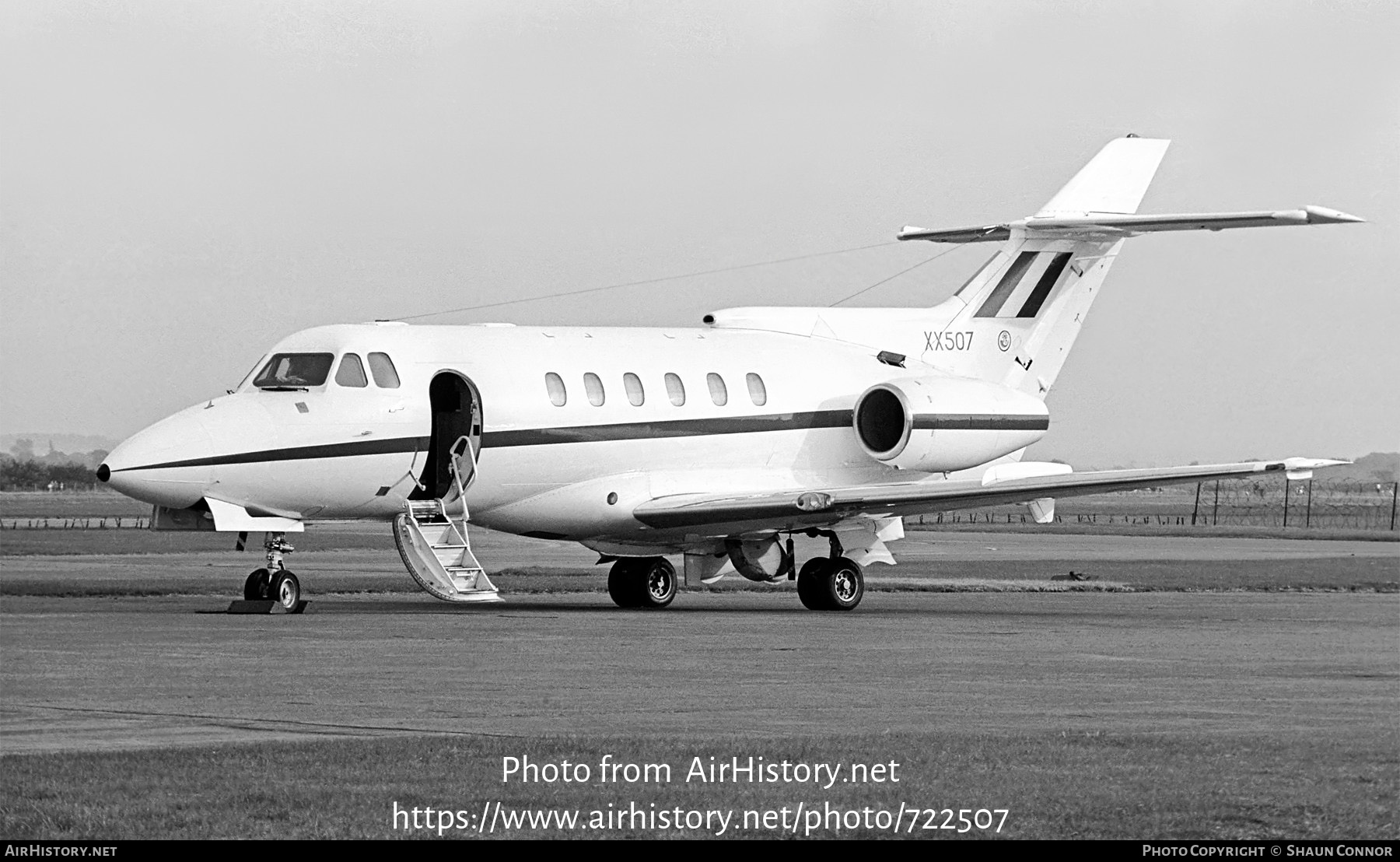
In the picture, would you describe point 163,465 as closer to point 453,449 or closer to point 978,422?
point 453,449

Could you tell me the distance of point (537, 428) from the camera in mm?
27016

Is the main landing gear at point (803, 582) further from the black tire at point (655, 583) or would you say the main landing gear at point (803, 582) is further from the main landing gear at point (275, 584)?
the main landing gear at point (275, 584)

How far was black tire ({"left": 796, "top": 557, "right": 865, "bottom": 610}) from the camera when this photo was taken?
28234mm

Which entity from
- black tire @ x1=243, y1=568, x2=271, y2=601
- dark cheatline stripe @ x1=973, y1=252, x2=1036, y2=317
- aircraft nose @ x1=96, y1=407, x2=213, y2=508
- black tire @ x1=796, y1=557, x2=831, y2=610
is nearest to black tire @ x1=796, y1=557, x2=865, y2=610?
black tire @ x1=796, y1=557, x2=831, y2=610

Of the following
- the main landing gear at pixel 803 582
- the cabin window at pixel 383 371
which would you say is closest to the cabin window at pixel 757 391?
the main landing gear at pixel 803 582

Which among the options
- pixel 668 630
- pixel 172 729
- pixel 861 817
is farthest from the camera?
pixel 668 630

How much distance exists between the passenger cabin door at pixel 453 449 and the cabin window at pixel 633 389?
8.40 feet

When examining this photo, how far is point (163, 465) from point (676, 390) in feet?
24.9

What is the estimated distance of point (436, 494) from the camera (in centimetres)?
2644

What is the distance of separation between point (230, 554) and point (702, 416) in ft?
56.1

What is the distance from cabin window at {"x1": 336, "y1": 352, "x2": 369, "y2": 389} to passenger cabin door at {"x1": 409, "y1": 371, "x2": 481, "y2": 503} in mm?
938
